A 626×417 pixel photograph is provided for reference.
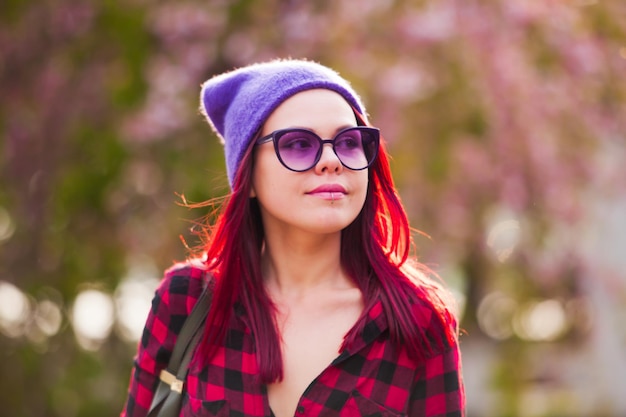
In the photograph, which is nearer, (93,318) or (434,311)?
(434,311)

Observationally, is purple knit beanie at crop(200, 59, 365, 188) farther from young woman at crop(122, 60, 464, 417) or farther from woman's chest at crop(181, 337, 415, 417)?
woman's chest at crop(181, 337, 415, 417)

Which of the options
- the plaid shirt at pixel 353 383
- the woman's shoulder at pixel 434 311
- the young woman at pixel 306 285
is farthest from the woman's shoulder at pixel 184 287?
the woman's shoulder at pixel 434 311

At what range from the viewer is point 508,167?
23.8 ft

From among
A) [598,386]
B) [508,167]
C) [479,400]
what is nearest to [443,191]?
[508,167]

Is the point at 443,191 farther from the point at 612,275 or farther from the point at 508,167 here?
the point at 612,275

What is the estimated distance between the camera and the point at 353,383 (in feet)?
7.18

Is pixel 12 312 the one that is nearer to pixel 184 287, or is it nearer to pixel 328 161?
pixel 184 287

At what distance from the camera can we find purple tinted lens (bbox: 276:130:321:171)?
2.15 m

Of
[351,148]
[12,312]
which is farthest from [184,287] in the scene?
[12,312]

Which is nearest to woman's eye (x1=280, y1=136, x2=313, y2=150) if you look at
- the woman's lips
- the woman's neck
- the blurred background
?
the woman's lips

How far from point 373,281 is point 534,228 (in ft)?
17.5

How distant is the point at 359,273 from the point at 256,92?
0.54 meters

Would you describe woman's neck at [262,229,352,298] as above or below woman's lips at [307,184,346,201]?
A: below

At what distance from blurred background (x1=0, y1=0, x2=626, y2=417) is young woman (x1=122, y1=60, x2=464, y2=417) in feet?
8.31
